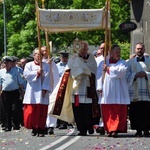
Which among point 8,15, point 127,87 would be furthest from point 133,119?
point 8,15

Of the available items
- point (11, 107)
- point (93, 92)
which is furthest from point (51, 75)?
point (11, 107)

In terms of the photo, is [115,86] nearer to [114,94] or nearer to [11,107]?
[114,94]

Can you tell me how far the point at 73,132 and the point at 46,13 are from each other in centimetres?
303

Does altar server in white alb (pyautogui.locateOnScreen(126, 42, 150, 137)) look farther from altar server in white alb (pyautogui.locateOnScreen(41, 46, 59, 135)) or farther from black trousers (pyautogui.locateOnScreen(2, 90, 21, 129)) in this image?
black trousers (pyautogui.locateOnScreen(2, 90, 21, 129))

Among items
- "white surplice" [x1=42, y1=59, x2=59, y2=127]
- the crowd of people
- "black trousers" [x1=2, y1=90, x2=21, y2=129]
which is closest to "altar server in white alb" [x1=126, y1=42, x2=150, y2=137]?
the crowd of people

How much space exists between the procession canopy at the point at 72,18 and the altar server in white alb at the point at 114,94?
844 millimetres

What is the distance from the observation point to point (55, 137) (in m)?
17.8

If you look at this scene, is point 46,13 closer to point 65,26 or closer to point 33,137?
point 65,26

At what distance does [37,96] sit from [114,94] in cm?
175

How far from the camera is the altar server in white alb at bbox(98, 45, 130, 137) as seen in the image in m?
17.9

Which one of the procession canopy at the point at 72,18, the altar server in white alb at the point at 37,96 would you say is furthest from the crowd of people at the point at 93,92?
the procession canopy at the point at 72,18

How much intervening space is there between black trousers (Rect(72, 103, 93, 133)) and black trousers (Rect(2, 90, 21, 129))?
142 inches

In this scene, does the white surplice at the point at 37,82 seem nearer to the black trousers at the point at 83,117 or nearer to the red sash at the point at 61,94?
the red sash at the point at 61,94

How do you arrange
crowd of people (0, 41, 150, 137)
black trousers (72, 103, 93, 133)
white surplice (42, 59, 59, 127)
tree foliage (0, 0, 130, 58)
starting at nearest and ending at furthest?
crowd of people (0, 41, 150, 137) → black trousers (72, 103, 93, 133) → white surplice (42, 59, 59, 127) → tree foliage (0, 0, 130, 58)
